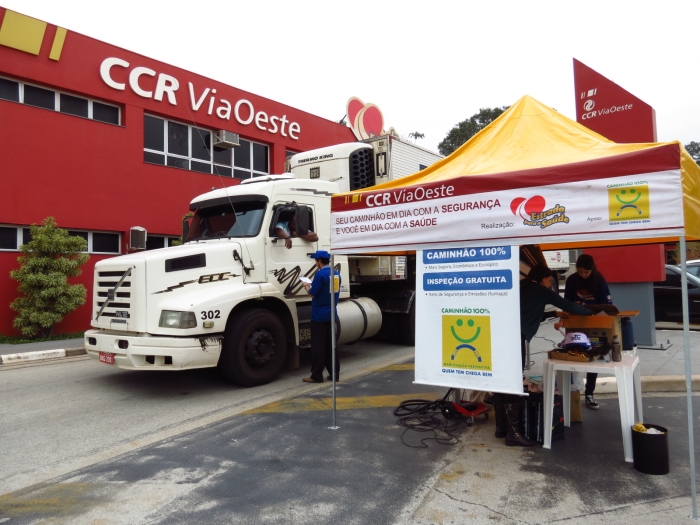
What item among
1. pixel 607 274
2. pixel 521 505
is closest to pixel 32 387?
pixel 521 505

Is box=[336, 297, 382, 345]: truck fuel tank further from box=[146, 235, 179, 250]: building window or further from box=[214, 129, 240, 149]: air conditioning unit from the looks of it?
box=[146, 235, 179, 250]: building window

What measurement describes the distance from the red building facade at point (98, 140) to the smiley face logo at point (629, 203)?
12043 millimetres

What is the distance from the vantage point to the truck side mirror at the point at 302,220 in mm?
7527

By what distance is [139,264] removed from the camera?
630 cm

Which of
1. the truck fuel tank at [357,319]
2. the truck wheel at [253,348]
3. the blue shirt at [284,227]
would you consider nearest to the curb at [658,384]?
the truck fuel tank at [357,319]

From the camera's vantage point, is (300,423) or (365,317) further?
(365,317)

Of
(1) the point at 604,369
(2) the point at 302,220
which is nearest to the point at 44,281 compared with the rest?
(2) the point at 302,220

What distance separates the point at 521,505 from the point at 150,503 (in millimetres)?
2607

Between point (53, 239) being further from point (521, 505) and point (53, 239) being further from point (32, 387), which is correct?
point (521, 505)

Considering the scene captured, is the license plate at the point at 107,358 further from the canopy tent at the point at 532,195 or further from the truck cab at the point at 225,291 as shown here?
the canopy tent at the point at 532,195

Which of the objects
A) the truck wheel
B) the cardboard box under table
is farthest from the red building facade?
the cardboard box under table

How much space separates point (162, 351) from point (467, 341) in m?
3.71

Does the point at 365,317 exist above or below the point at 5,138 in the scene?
below

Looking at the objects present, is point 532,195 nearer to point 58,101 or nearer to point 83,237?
point 83,237
